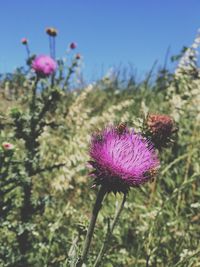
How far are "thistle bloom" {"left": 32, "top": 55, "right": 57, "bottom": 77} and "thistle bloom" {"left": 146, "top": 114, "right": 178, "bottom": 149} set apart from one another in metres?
1.67

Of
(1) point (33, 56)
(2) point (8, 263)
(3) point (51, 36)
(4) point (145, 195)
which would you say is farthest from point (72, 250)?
(3) point (51, 36)

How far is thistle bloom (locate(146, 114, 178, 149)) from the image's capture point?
180 centimetres

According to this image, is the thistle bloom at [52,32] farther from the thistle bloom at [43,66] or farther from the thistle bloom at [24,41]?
the thistle bloom at [43,66]

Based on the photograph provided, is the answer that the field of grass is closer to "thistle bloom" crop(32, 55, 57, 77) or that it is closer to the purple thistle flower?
"thistle bloom" crop(32, 55, 57, 77)

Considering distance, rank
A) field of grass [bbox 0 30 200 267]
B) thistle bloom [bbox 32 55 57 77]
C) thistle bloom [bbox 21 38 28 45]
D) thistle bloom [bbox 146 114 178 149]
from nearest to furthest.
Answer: thistle bloom [bbox 146 114 178 149] < field of grass [bbox 0 30 200 267] < thistle bloom [bbox 32 55 57 77] < thistle bloom [bbox 21 38 28 45]

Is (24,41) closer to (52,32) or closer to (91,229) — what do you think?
(52,32)

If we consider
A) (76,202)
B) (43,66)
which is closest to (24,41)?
(43,66)

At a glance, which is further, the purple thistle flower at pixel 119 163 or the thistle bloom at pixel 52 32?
the thistle bloom at pixel 52 32

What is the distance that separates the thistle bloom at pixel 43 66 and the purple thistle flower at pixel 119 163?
6.58ft

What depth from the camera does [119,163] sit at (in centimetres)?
141

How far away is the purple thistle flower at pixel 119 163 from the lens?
1404mm

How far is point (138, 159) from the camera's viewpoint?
1.44 meters

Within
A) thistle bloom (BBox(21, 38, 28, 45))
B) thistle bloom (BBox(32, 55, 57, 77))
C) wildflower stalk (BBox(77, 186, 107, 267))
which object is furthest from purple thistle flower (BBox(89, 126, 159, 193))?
thistle bloom (BBox(21, 38, 28, 45))

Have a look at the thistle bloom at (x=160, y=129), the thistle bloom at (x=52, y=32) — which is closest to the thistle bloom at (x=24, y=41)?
the thistle bloom at (x=52, y=32)
